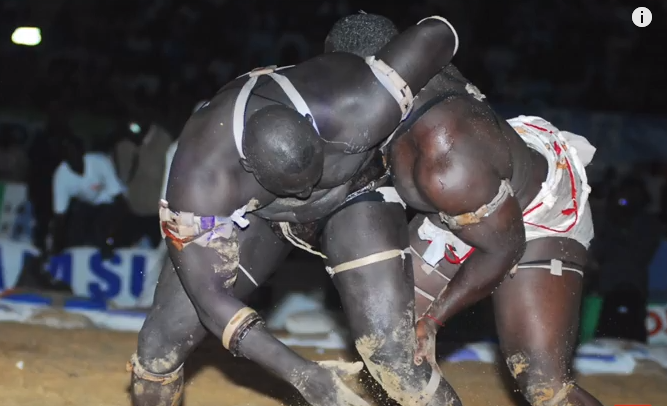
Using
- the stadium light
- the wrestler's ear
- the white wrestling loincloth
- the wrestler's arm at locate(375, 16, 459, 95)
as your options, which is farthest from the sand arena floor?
the stadium light

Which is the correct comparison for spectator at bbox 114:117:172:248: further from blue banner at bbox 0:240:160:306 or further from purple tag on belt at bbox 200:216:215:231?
purple tag on belt at bbox 200:216:215:231

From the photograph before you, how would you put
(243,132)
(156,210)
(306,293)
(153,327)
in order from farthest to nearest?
(156,210)
(306,293)
(153,327)
(243,132)

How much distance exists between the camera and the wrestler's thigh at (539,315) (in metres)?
3.66

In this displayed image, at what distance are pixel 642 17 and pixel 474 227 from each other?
8.79 m

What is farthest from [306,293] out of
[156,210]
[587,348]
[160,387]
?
[160,387]

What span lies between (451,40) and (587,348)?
4171mm

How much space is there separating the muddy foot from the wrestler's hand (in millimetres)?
492

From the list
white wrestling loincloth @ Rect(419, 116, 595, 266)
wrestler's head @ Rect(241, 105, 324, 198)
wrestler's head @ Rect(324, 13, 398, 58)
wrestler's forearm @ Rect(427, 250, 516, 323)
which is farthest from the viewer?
white wrestling loincloth @ Rect(419, 116, 595, 266)

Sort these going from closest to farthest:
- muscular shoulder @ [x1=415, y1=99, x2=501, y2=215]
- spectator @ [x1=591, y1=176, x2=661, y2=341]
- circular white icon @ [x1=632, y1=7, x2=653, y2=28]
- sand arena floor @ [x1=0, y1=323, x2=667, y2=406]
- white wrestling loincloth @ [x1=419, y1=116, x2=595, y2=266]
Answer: muscular shoulder @ [x1=415, y1=99, x2=501, y2=215]
white wrestling loincloth @ [x1=419, y1=116, x2=595, y2=266]
sand arena floor @ [x1=0, y1=323, x2=667, y2=406]
spectator @ [x1=591, y1=176, x2=661, y2=341]
circular white icon @ [x1=632, y1=7, x2=653, y2=28]

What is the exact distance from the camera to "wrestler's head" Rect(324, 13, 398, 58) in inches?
142

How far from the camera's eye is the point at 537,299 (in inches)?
145

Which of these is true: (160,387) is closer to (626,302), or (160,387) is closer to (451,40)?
(451,40)

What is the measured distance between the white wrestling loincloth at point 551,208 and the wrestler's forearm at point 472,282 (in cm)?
23

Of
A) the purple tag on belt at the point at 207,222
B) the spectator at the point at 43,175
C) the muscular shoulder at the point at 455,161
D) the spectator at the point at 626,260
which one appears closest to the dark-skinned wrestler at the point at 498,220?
the muscular shoulder at the point at 455,161
